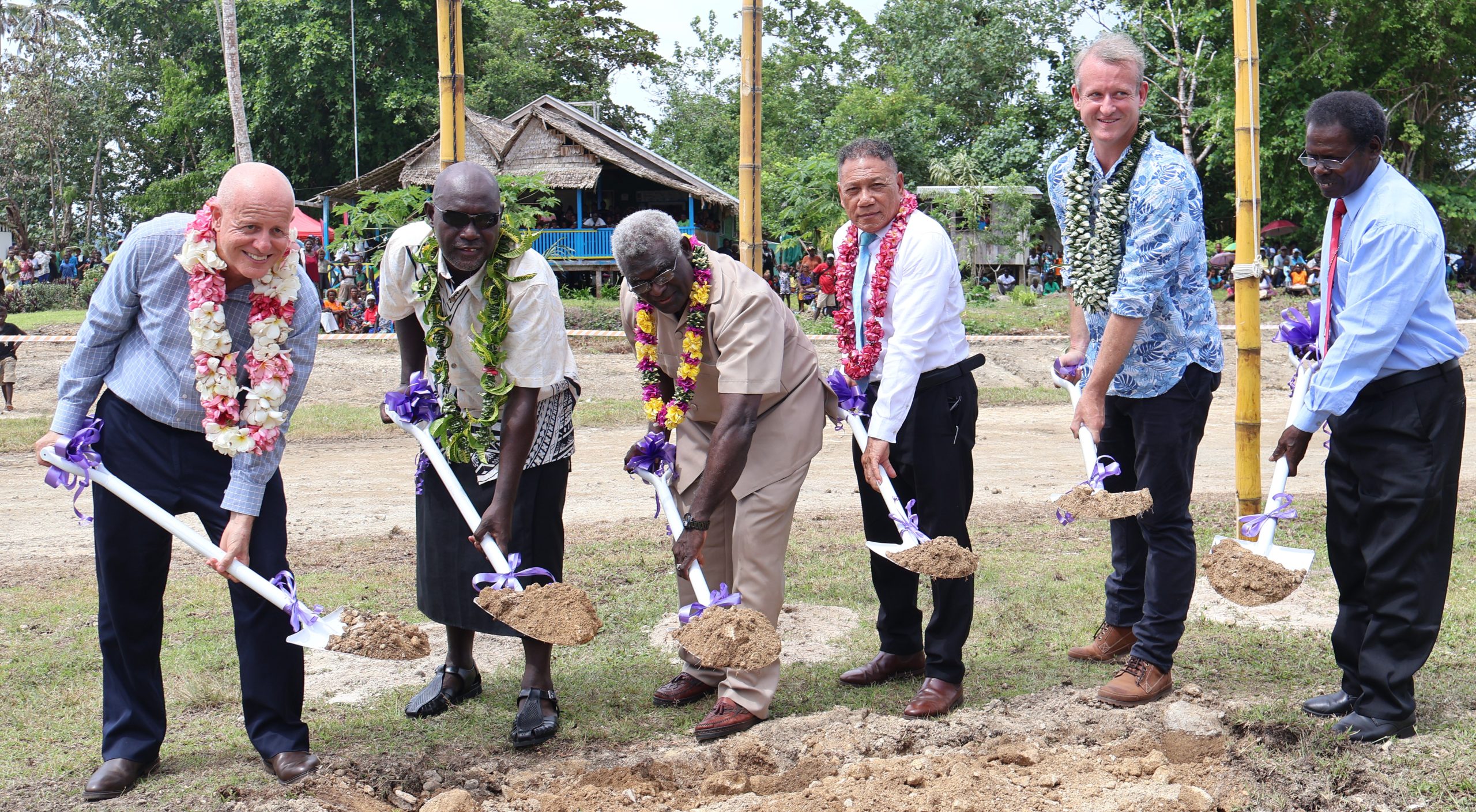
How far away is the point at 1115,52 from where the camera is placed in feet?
14.0

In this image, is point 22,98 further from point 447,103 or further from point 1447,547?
point 1447,547

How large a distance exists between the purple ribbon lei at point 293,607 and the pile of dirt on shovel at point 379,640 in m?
0.09

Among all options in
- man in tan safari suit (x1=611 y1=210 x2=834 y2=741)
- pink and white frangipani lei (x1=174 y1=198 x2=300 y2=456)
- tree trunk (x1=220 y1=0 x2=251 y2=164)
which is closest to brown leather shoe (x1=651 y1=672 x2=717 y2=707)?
man in tan safari suit (x1=611 y1=210 x2=834 y2=741)

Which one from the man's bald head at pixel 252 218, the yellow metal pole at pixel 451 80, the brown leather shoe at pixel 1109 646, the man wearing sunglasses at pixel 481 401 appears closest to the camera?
the man's bald head at pixel 252 218

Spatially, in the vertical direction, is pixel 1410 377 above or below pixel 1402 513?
above

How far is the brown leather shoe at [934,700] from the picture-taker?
14.5 feet

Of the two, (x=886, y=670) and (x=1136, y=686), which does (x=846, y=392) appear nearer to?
(x=886, y=670)

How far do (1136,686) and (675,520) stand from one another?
1.85m

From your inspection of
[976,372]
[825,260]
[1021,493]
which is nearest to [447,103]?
[1021,493]

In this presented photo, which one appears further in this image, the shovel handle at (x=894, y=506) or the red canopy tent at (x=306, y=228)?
the red canopy tent at (x=306, y=228)

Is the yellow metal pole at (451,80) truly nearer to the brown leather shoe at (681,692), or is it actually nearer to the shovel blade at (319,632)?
the shovel blade at (319,632)

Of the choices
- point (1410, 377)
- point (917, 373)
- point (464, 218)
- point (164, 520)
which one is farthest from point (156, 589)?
point (1410, 377)

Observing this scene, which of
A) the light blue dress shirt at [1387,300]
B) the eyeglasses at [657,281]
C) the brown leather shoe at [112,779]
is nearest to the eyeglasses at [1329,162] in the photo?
the light blue dress shirt at [1387,300]

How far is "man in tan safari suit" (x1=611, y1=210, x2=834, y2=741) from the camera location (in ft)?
13.4
